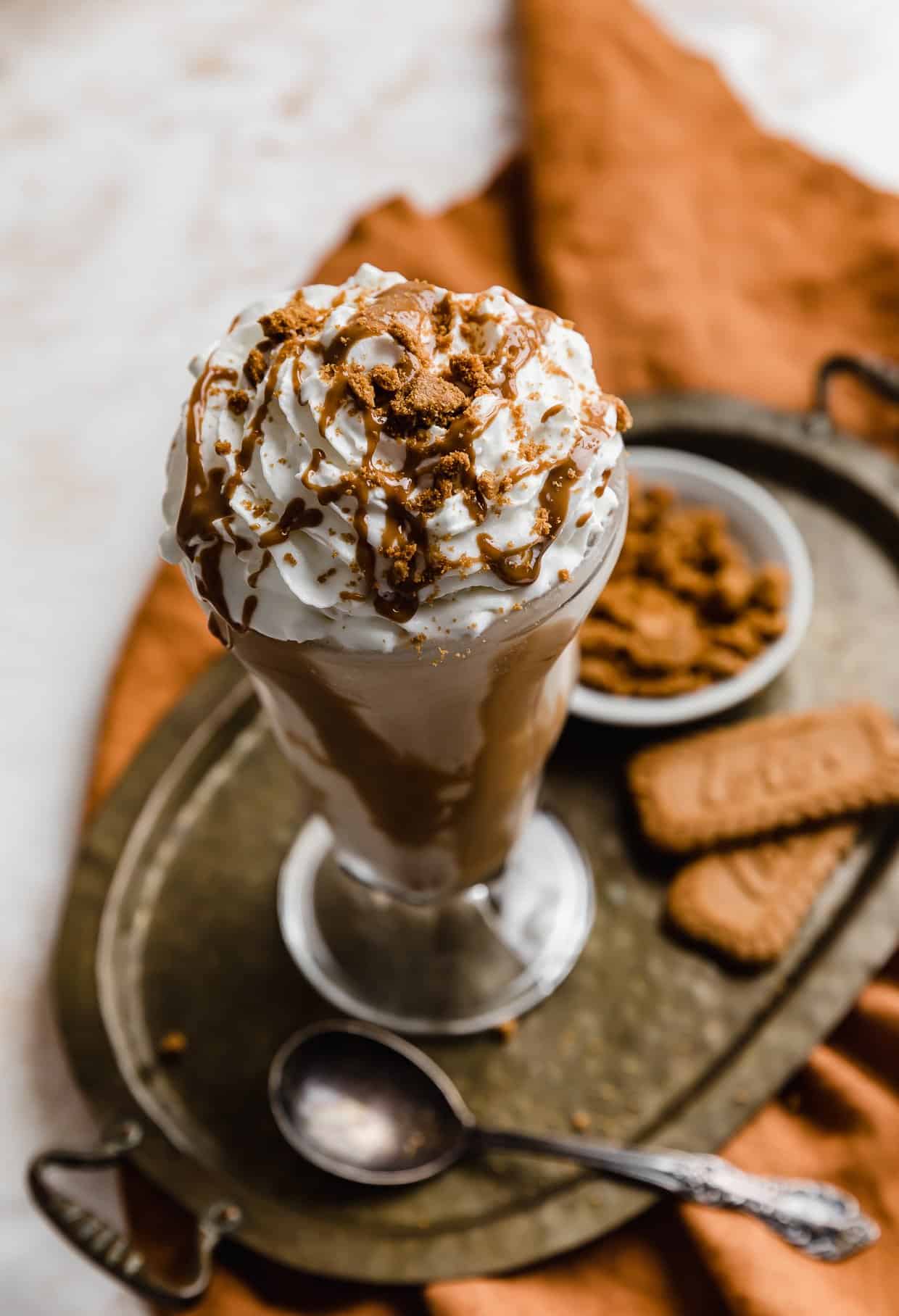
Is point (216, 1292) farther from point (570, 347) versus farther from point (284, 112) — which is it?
point (284, 112)

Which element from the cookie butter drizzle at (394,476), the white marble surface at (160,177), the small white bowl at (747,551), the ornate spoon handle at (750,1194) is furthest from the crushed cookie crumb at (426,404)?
the white marble surface at (160,177)

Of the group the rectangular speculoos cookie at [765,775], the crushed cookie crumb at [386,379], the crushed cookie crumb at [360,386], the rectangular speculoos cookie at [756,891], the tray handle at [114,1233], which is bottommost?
the tray handle at [114,1233]

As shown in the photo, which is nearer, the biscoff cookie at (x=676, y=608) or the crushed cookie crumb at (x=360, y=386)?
the crushed cookie crumb at (x=360, y=386)

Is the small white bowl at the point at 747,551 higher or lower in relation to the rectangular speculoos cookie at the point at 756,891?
higher

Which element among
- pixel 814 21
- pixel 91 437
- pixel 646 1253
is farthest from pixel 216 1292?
pixel 814 21

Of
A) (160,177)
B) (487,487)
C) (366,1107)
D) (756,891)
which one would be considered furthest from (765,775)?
(160,177)

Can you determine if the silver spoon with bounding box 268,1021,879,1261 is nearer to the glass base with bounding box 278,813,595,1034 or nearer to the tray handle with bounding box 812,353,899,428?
the glass base with bounding box 278,813,595,1034

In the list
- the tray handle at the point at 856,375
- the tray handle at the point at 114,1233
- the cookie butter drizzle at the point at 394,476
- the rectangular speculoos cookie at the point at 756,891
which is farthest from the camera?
the tray handle at the point at 856,375

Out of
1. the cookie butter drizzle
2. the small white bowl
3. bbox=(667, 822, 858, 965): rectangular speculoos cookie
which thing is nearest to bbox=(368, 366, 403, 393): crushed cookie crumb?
the cookie butter drizzle

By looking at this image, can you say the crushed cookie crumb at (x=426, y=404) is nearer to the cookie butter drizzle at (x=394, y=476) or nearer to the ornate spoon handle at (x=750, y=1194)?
the cookie butter drizzle at (x=394, y=476)
